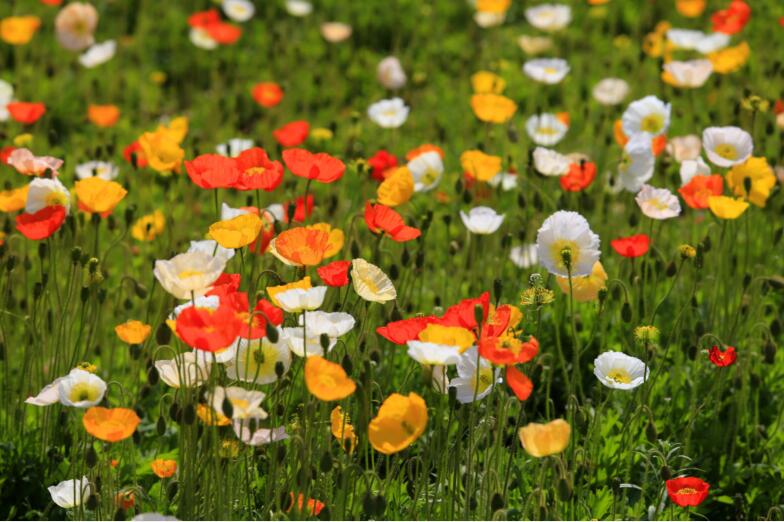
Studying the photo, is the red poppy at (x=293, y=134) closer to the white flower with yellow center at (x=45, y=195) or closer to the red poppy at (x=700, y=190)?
the white flower with yellow center at (x=45, y=195)

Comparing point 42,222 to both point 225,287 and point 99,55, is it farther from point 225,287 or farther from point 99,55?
point 99,55

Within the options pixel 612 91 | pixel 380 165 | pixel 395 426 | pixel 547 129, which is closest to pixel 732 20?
pixel 612 91

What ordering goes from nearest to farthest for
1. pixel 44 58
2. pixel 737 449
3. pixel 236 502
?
pixel 236 502
pixel 737 449
pixel 44 58

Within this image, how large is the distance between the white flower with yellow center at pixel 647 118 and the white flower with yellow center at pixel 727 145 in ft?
0.79

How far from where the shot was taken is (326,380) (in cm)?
215

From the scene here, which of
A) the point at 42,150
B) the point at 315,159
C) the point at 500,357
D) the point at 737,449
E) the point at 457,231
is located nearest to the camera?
the point at 500,357

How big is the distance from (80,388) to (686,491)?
1.27 meters

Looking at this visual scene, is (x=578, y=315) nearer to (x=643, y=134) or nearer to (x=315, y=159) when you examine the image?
(x=643, y=134)

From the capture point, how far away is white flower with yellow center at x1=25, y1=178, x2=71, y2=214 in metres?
2.91

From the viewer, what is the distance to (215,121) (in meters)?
5.20

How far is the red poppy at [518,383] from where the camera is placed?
7.20ft

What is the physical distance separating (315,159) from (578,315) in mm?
1014

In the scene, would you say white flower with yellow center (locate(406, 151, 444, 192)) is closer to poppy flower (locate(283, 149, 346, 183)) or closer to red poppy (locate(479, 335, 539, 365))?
poppy flower (locate(283, 149, 346, 183))

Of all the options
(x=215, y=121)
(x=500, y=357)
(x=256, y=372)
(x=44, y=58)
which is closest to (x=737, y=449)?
(x=500, y=357)
